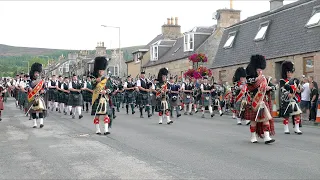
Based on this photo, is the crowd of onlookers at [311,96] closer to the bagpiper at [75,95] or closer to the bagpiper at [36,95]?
the bagpiper at [75,95]

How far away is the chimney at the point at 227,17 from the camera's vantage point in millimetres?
40375

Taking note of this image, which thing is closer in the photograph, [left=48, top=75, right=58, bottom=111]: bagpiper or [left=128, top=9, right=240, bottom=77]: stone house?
[left=48, top=75, right=58, bottom=111]: bagpiper

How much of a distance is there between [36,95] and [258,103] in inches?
305

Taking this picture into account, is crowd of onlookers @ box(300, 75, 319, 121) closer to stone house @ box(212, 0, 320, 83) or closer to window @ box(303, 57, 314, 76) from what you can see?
stone house @ box(212, 0, 320, 83)

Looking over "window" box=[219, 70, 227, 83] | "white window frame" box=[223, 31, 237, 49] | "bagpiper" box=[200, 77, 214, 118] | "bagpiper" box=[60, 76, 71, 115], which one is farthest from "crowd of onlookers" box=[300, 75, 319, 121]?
"white window frame" box=[223, 31, 237, 49]

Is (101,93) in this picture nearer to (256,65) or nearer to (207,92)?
(256,65)

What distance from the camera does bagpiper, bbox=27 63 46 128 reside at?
50.2 ft

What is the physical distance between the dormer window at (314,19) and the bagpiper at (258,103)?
15.3m

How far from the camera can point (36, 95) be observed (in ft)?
50.5

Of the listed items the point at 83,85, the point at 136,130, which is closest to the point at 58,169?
the point at 136,130

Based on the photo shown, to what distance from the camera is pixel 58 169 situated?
7.87 meters

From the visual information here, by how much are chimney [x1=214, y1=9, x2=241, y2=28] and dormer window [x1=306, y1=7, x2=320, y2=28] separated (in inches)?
579

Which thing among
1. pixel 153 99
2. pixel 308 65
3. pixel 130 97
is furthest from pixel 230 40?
pixel 153 99

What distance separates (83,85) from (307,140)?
13120 millimetres
